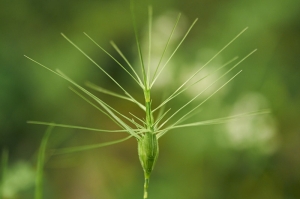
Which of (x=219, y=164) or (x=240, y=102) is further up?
(x=240, y=102)

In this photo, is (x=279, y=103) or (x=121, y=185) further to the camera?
(x=121, y=185)

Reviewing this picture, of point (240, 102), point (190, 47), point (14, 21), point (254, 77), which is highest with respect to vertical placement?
point (14, 21)

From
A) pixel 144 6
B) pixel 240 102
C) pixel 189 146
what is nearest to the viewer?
pixel 240 102

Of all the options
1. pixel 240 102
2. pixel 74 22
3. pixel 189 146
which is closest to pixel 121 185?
pixel 189 146

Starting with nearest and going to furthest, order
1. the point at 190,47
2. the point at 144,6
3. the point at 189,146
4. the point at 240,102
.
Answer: the point at 240,102, the point at 189,146, the point at 190,47, the point at 144,6

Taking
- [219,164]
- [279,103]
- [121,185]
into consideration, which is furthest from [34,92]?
[279,103]

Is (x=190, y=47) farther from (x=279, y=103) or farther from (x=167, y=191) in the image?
(x=167, y=191)
